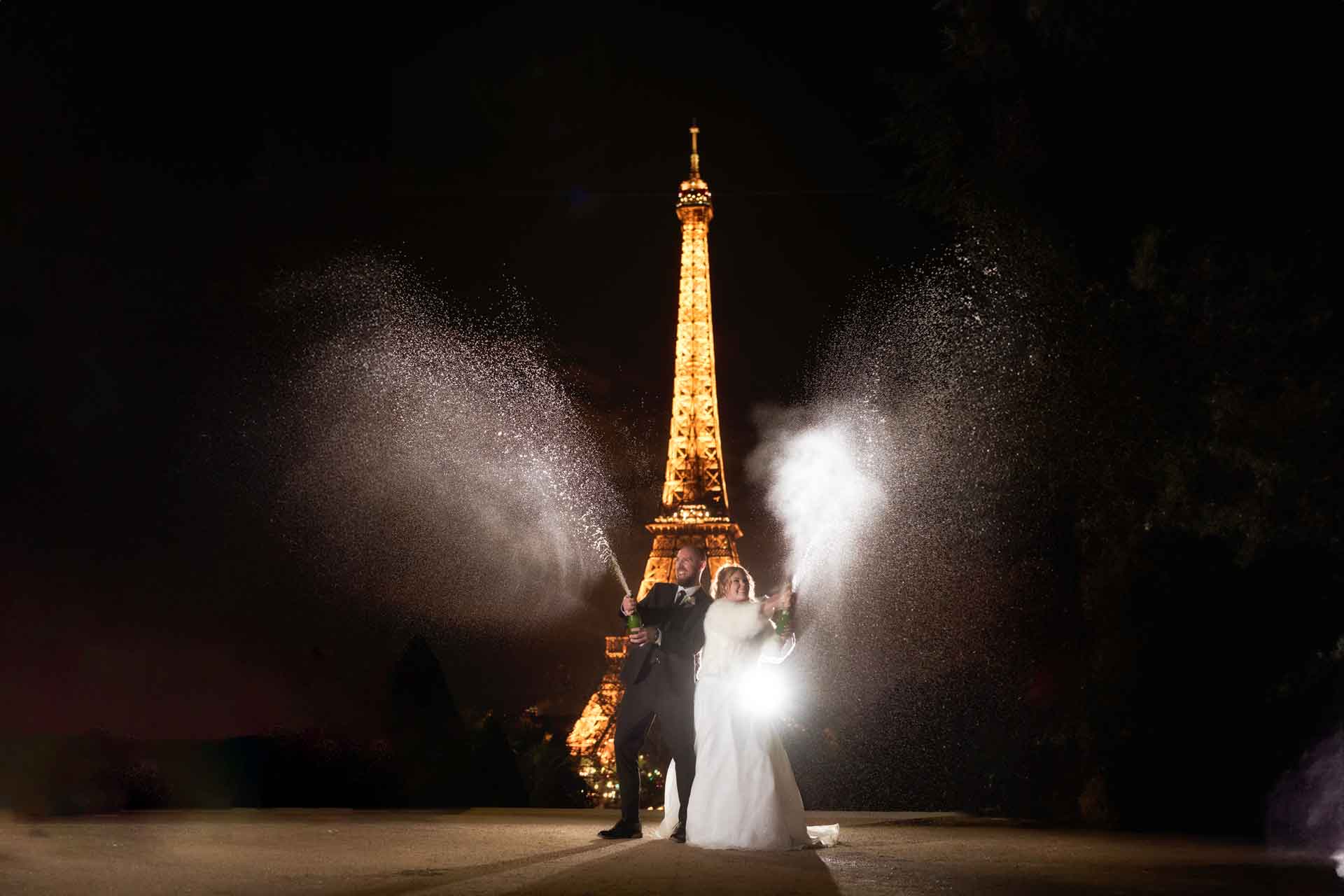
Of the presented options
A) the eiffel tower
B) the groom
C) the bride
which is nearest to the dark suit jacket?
the groom

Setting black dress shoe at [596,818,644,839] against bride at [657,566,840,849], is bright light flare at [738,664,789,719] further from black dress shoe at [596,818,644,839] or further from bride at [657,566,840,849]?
black dress shoe at [596,818,644,839]

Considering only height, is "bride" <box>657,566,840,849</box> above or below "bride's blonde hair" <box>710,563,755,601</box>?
below

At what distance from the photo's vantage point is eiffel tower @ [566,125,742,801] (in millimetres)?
63250

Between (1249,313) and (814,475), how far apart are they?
4.54m

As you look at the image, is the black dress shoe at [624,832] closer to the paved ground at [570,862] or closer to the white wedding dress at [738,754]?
the paved ground at [570,862]

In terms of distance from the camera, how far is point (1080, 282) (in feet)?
54.0

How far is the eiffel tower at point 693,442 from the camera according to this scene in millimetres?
63250

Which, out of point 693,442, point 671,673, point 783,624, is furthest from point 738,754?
point 693,442

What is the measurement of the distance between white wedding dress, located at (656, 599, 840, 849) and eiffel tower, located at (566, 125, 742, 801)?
5001 centimetres

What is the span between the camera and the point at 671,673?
12.2 metres

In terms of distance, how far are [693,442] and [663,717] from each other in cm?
5262

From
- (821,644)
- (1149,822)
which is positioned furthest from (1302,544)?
(821,644)

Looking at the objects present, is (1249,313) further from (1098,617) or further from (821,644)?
(821,644)

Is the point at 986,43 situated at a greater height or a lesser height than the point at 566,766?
greater
